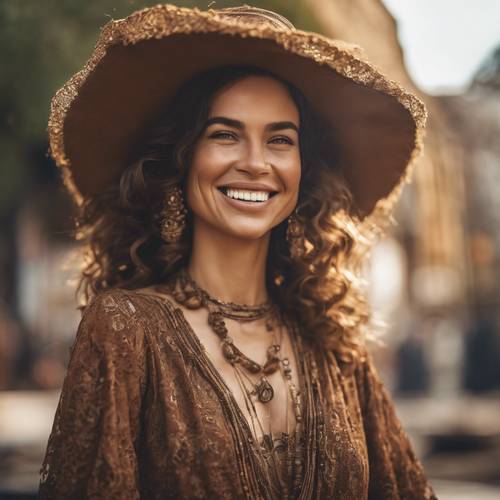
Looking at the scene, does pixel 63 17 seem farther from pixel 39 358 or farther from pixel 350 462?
pixel 39 358

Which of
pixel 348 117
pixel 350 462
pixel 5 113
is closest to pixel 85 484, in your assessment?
pixel 350 462

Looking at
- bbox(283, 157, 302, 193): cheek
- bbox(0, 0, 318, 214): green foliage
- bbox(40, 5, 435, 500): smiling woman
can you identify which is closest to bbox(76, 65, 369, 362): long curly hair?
bbox(40, 5, 435, 500): smiling woman

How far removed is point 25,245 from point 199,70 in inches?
470

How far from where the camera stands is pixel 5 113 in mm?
4707

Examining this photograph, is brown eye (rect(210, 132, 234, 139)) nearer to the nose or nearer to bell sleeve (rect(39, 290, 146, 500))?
the nose

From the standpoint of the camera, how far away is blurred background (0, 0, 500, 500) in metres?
3.70

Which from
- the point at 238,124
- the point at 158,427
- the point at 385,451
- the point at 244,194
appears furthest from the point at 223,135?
the point at 385,451

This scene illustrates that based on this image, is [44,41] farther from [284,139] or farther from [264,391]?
[264,391]

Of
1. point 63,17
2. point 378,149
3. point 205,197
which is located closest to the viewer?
point 205,197

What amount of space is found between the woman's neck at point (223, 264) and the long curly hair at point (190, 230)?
76 mm

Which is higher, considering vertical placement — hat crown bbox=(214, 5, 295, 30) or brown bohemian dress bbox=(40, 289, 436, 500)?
hat crown bbox=(214, 5, 295, 30)

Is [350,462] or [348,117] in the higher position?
[348,117]

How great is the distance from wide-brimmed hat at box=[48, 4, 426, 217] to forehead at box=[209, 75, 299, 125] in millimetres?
49

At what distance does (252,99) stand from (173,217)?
416mm
